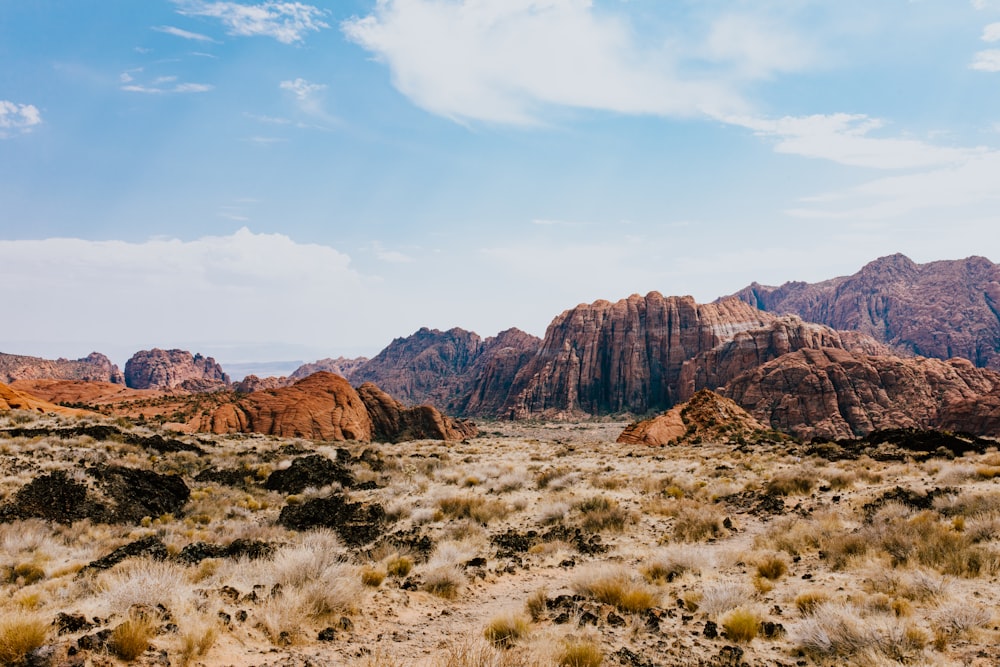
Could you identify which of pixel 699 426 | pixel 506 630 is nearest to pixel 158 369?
pixel 699 426

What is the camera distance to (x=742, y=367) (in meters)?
101

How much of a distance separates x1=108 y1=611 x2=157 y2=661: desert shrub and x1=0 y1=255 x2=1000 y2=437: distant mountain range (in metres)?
72.0

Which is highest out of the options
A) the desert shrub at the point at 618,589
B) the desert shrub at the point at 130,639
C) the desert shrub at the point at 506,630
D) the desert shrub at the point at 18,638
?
the desert shrub at the point at 18,638

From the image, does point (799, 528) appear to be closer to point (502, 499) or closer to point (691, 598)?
point (691, 598)

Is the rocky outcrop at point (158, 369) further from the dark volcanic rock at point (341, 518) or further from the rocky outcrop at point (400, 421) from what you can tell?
the dark volcanic rock at point (341, 518)

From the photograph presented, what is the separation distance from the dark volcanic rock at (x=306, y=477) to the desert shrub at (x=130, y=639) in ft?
46.3

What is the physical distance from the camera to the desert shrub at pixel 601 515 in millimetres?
13070

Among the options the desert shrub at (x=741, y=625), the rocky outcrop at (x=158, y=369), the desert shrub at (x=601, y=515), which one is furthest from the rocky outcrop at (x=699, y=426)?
the rocky outcrop at (x=158, y=369)

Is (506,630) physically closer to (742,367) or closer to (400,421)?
(400,421)

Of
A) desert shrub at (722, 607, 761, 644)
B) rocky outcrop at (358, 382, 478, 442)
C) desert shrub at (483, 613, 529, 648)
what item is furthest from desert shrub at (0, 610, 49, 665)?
rocky outcrop at (358, 382, 478, 442)

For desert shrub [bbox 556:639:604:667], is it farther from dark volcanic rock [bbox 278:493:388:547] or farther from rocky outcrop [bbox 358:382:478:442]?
rocky outcrop [bbox 358:382:478:442]

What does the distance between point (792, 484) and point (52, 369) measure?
186080 mm

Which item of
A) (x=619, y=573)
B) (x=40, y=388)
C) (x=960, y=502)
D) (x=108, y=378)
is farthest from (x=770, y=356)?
(x=108, y=378)

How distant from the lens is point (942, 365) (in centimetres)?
7256
